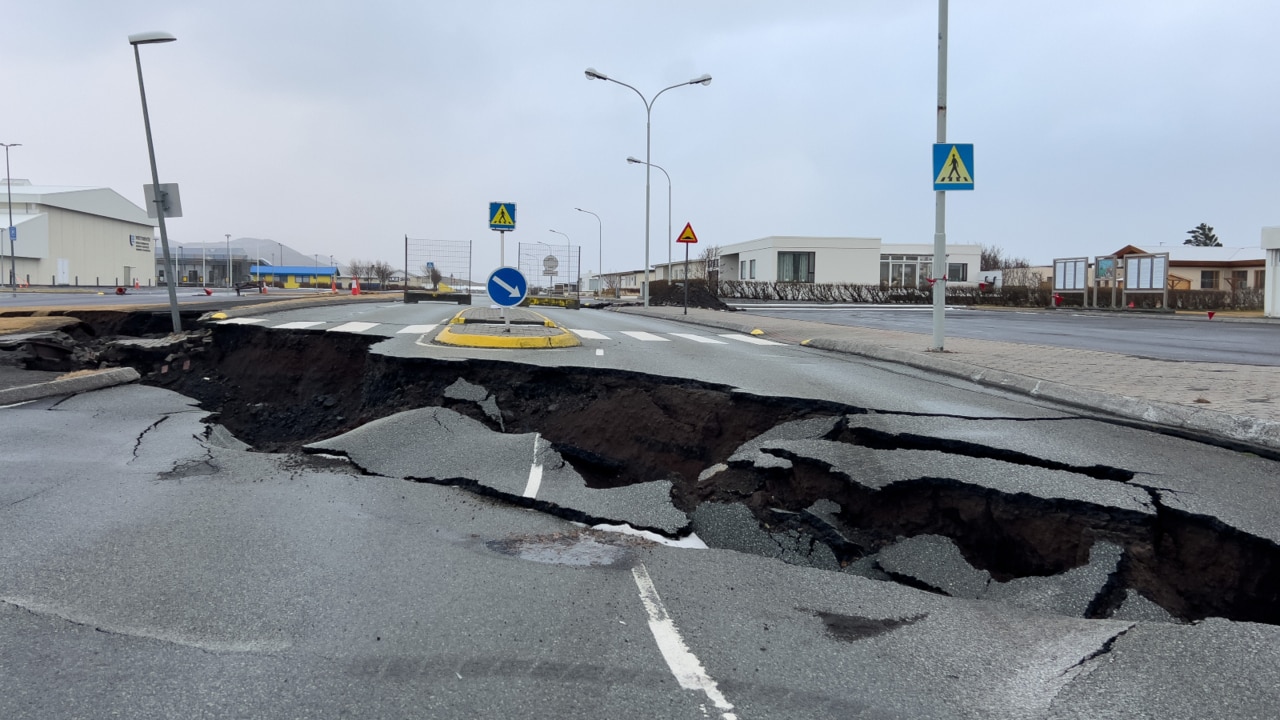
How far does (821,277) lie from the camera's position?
6231 cm

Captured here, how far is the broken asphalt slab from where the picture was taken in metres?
5.00

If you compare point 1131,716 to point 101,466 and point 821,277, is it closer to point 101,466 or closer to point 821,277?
point 101,466

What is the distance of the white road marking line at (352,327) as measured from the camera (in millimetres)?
13684

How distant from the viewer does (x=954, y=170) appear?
1141cm

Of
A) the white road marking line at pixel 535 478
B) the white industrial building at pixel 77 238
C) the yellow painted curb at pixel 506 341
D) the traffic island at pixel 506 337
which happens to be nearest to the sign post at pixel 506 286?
the traffic island at pixel 506 337

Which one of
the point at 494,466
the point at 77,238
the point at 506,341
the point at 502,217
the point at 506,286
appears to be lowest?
the point at 494,466

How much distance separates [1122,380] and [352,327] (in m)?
12.2

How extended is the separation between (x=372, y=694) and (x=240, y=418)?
8.50 metres

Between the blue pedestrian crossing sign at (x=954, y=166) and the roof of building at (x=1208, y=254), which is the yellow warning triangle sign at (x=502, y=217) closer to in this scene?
the blue pedestrian crossing sign at (x=954, y=166)

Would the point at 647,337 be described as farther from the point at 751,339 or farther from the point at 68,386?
the point at 68,386

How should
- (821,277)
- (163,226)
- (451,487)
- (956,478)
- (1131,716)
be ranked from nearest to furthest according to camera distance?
(1131,716) → (956,478) → (451,487) → (163,226) → (821,277)

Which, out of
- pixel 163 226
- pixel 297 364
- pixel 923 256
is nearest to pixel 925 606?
pixel 297 364

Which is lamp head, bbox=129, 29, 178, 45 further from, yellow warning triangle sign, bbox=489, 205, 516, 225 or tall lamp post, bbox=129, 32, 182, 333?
yellow warning triangle sign, bbox=489, 205, 516, 225

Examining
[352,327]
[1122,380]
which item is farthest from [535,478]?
[352,327]
